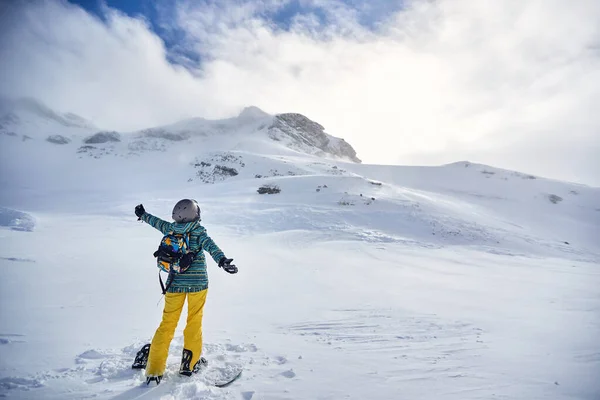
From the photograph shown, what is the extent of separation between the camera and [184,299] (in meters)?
3.77

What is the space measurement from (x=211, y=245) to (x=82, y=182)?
47.0 metres

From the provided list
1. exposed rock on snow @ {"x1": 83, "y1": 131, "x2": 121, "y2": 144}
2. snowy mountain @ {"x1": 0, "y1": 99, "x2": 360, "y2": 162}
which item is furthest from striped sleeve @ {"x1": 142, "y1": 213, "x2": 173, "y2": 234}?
exposed rock on snow @ {"x1": 83, "y1": 131, "x2": 121, "y2": 144}

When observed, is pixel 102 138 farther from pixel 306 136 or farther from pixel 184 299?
pixel 184 299

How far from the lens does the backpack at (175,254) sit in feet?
12.0

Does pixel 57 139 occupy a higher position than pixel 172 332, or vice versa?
pixel 57 139

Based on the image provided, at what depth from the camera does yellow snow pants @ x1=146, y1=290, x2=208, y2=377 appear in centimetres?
342

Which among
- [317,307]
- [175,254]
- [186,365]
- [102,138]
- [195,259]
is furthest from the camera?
[102,138]

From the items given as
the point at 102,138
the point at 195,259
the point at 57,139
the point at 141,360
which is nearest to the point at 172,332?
the point at 141,360

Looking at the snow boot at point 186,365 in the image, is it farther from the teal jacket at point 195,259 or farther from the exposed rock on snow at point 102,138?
the exposed rock on snow at point 102,138

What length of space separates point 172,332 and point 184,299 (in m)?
0.37

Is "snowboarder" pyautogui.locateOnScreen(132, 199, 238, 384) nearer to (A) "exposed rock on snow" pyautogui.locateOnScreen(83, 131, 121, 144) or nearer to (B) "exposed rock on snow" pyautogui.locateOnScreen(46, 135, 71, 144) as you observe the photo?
(A) "exposed rock on snow" pyautogui.locateOnScreen(83, 131, 121, 144)

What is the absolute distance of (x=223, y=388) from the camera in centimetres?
328

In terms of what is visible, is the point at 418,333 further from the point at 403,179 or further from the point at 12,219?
the point at 403,179

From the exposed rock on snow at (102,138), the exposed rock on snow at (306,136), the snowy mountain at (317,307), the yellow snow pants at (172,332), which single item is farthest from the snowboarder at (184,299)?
the exposed rock on snow at (102,138)
